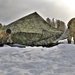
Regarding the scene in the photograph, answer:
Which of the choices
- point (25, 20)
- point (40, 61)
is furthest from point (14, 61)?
point (25, 20)

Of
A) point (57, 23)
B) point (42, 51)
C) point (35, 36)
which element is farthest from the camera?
point (57, 23)

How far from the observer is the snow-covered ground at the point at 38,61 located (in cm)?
584

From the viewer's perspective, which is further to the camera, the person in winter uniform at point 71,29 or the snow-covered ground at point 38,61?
the person in winter uniform at point 71,29

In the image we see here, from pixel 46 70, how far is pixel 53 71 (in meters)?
0.20

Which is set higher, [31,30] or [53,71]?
[31,30]

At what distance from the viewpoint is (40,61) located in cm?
668

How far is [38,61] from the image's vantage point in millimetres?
6668

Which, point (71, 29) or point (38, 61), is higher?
point (71, 29)

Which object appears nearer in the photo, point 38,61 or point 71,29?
point 38,61

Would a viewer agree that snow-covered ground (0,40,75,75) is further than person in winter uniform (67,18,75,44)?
No

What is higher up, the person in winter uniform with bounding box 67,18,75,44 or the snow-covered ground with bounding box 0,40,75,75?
the person in winter uniform with bounding box 67,18,75,44

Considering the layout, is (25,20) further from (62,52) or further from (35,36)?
(62,52)

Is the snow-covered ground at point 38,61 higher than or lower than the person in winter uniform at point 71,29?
lower

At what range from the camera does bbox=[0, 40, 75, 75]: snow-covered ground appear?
5.84 meters
